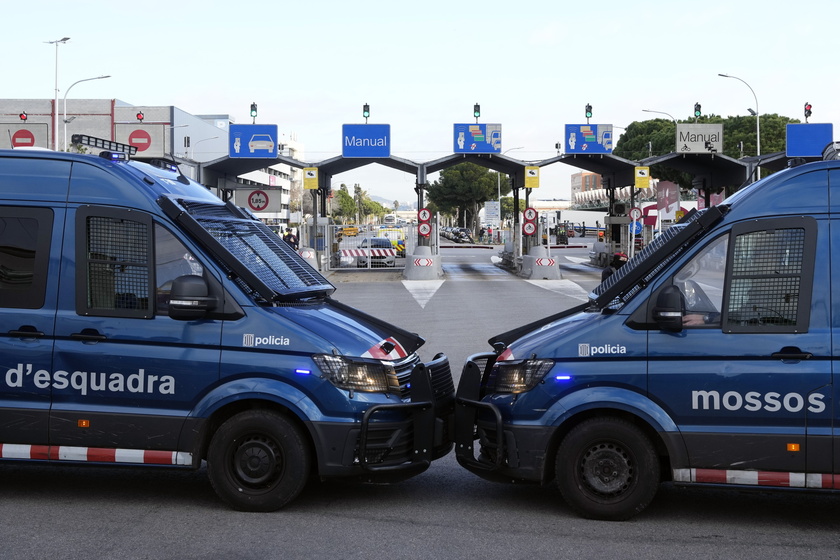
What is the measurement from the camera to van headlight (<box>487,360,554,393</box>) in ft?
19.8

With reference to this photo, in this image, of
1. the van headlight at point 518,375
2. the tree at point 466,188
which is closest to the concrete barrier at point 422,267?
the van headlight at point 518,375

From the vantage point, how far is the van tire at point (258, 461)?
596cm

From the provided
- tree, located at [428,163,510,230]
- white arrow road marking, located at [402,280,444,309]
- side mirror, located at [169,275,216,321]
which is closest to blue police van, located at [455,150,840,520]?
side mirror, located at [169,275,216,321]

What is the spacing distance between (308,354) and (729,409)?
2.63 metres

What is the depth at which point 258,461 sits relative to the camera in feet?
19.8

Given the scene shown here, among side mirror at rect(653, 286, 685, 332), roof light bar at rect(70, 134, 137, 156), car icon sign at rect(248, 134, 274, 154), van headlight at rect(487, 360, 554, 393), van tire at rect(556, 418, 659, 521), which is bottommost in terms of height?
van tire at rect(556, 418, 659, 521)

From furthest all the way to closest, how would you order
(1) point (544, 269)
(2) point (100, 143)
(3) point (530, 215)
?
1. (3) point (530, 215)
2. (1) point (544, 269)
3. (2) point (100, 143)

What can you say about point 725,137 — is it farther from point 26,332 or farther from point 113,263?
point 26,332

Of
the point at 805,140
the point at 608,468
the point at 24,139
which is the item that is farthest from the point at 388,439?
the point at 24,139

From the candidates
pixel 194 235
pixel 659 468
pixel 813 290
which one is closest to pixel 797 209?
pixel 813 290

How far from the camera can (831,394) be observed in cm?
561

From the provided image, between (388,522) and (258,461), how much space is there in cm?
92

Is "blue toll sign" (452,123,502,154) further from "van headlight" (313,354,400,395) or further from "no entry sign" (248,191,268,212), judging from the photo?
"van headlight" (313,354,400,395)

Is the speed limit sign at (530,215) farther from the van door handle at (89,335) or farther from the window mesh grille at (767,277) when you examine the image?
the van door handle at (89,335)
